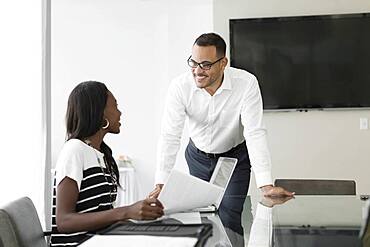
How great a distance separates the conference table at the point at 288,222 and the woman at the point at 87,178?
30cm

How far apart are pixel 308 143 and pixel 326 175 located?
11.9 inches

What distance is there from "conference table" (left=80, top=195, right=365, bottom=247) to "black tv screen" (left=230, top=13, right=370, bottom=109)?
6.68ft

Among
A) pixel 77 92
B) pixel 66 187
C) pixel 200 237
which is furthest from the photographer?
pixel 77 92

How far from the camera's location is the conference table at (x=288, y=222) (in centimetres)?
177

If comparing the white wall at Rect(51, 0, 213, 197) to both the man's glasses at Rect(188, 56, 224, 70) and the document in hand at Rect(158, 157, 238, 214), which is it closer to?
the man's glasses at Rect(188, 56, 224, 70)

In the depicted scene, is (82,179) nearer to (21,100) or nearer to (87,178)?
(87,178)

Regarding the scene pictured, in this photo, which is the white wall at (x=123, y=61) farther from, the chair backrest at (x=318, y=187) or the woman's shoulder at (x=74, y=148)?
the woman's shoulder at (x=74, y=148)

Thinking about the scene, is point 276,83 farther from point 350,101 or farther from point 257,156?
point 257,156

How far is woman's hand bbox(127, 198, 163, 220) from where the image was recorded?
1768 mm

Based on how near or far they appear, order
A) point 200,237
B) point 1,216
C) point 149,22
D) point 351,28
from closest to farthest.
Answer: point 200,237 → point 1,216 → point 351,28 → point 149,22

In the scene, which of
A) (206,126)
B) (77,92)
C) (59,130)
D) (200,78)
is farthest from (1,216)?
(59,130)

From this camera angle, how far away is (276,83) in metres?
4.67

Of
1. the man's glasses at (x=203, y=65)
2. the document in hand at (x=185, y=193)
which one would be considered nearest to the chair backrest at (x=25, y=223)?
the document in hand at (x=185, y=193)

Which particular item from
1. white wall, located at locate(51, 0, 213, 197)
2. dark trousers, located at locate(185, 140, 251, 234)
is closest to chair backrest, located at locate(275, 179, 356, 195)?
dark trousers, located at locate(185, 140, 251, 234)
